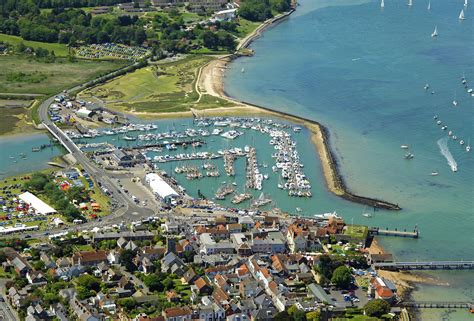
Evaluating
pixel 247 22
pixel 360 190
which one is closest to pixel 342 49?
pixel 247 22

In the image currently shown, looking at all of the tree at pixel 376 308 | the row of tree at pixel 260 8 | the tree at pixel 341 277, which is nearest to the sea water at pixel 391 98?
the row of tree at pixel 260 8

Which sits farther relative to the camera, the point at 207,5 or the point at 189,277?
the point at 207,5

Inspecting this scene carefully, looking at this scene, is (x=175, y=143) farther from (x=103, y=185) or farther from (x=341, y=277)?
(x=341, y=277)

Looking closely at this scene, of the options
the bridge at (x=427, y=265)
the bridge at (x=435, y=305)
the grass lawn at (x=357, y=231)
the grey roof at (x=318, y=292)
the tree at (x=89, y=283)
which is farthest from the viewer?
the grass lawn at (x=357, y=231)

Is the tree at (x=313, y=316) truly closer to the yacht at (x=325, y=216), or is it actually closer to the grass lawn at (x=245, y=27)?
the yacht at (x=325, y=216)

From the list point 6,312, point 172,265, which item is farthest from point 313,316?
point 6,312

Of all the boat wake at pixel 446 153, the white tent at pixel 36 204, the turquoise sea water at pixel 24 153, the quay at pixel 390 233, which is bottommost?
the turquoise sea water at pixel 24 153

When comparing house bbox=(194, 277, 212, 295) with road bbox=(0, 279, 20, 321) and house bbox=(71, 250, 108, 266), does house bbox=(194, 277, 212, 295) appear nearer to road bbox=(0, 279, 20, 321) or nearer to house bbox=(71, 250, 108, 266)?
house bbox=(71, 250, 108, 266)
